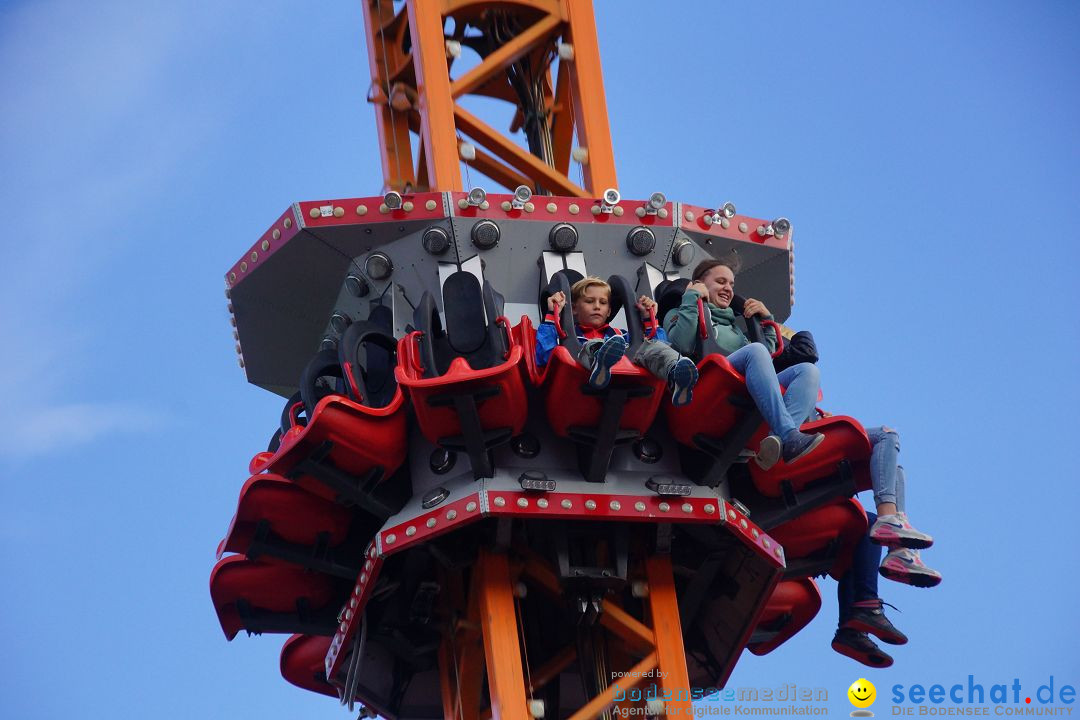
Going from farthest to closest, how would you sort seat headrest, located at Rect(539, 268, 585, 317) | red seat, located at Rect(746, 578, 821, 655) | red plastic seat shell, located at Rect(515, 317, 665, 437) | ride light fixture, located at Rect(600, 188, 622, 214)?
red seat, located at Rect(746, 578, 821, 655), ride light fixture, located at Rect(600, 188, 622, 214), seat headrest, located at Rect(539, 268, 585, 317), red plastic seat shell, located at Rect(515, 317, 665, 437)

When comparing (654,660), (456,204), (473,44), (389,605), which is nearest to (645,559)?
(654,660)

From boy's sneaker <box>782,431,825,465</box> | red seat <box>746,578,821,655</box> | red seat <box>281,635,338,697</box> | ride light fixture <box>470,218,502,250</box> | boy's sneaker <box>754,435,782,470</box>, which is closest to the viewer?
boy's sneaker <box>754,435,782,470</box>

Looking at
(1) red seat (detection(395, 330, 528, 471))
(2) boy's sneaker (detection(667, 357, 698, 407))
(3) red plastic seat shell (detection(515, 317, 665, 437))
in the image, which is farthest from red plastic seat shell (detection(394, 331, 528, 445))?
(2) boy's sneaker (detection(667, 357, 698, 407))

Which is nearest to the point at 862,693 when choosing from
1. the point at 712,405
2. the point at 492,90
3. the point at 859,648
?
the point at 859,648

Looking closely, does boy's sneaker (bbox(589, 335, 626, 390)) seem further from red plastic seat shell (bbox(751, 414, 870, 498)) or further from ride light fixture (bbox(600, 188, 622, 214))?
ride light fixture (bbox(600, 188, 622, 214))

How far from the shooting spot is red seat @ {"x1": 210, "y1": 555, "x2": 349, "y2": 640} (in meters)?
19.5

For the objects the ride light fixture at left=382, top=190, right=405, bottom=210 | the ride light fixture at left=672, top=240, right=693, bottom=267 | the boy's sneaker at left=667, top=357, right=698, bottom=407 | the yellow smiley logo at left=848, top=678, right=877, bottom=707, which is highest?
the ride light fixture at left=382, top=190, right=405, bottom=210

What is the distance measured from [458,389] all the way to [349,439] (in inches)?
51.7

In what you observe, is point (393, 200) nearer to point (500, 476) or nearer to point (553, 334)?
point (553, 334)

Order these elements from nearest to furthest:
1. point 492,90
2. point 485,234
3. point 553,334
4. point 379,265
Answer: point 553,334
point 485,234
point 379,265
point 492,90

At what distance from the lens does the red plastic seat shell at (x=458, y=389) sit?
17.2 metres

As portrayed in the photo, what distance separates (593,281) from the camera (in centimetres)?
1856

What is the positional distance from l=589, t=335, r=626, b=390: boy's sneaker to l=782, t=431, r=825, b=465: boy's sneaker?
5.43 feet

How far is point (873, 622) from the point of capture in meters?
19.5
